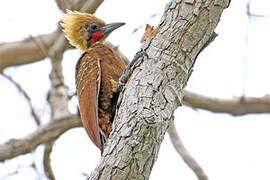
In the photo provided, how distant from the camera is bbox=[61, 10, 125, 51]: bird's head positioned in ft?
17.1

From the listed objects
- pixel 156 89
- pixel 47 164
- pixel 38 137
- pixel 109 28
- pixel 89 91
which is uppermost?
pixel 156 89

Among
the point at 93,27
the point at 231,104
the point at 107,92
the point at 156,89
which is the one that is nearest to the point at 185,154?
the point at 231,104

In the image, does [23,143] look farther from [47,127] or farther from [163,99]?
[163,99]

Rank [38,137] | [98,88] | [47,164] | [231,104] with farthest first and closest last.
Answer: [231,104]
[38,137]
[47,164]
[98,88]

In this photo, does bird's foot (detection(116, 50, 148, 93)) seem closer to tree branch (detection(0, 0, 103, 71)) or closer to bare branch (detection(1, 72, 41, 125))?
bare branch (detection(1, 72, 41, 125))

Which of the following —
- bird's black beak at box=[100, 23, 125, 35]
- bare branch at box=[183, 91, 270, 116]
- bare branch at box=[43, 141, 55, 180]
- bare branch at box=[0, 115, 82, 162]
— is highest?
bird's black beak at box=[100, 23, 125, 35]

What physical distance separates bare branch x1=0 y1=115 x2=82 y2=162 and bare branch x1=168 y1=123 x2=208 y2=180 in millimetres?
1238

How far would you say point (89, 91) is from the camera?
13.7 ft

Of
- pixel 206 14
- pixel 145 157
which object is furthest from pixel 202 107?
pixel 145 157

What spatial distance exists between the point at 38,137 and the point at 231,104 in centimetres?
262

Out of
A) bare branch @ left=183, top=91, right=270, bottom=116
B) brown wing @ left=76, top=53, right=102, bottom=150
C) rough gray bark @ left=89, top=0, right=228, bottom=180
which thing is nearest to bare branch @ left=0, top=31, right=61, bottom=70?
brown wing @ left=76, top=53, right=102, bottom=150

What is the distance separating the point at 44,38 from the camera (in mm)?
5910

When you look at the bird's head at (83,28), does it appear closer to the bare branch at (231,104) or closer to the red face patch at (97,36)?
the red face patch at (97,36)

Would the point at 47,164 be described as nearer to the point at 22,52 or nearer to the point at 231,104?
the point at 22,52
